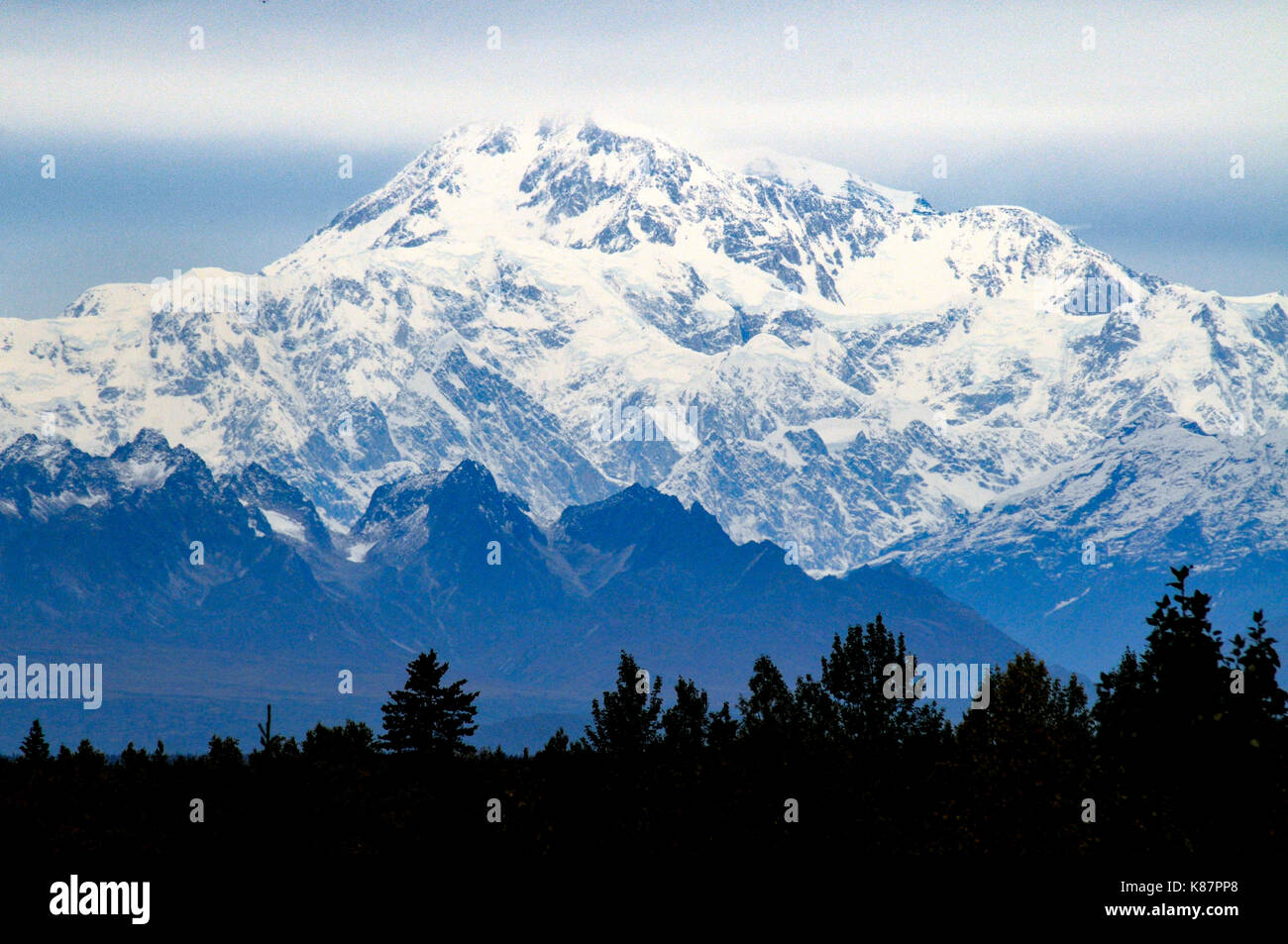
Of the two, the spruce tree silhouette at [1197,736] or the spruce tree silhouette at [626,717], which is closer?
the spruce tree silhouette at [1197,736]

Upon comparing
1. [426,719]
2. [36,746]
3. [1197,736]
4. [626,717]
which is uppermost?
[426,719]

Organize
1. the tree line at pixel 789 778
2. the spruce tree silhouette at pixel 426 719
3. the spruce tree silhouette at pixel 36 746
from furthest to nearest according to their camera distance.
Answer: the spruce tree silhouette at pixel 426 719 → the spruce tree silhouette at pixel 36 746 → the tree line at pixel 789 778

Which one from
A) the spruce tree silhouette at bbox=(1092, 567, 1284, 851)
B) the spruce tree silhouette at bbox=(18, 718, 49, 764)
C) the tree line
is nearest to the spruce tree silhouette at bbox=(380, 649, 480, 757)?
the tree line

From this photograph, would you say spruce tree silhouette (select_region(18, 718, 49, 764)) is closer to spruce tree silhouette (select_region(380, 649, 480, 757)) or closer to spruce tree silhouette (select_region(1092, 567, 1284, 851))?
spruce tree silhouette (select_region(380, 649, 480, 757))

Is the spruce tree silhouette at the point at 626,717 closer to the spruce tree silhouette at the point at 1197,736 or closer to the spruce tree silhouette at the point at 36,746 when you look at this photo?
the spruce tree silhouette at the point at 36,746

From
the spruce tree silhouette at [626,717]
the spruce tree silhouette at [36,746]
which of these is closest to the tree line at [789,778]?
the spruce tree silhouette at [626,717]

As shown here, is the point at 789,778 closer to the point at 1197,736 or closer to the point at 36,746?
the point at 1197,736

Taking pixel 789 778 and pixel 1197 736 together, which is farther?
pixel 789 778

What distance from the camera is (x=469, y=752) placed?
169 meters

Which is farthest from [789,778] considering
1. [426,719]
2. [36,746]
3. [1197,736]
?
[36,746]

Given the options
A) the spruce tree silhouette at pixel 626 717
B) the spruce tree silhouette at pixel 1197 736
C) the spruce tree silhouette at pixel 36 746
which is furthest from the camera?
the spruce tree silhouette at pixel 36 746
